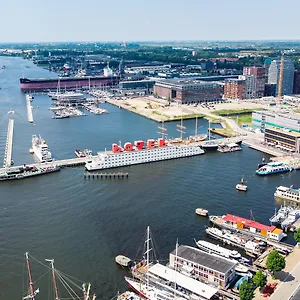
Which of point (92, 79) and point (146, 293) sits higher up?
point (92, 79)

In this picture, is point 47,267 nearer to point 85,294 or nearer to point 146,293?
point 85,294

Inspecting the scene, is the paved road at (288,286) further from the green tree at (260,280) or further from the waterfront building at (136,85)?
the waterfront building at (136,85)

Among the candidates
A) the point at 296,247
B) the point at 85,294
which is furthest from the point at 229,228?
the point at 85,294

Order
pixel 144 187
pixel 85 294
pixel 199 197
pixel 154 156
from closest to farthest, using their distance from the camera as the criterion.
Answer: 1. pixel 85 294
2. pixel 199 197
3. pixel 144 187
4. pixel 154 156

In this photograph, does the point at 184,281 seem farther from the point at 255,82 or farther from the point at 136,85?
the point at 136,85

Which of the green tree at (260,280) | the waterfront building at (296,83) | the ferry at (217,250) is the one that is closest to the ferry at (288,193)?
the ferry at (217,250)

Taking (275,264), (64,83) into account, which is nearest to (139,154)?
(275,264)
